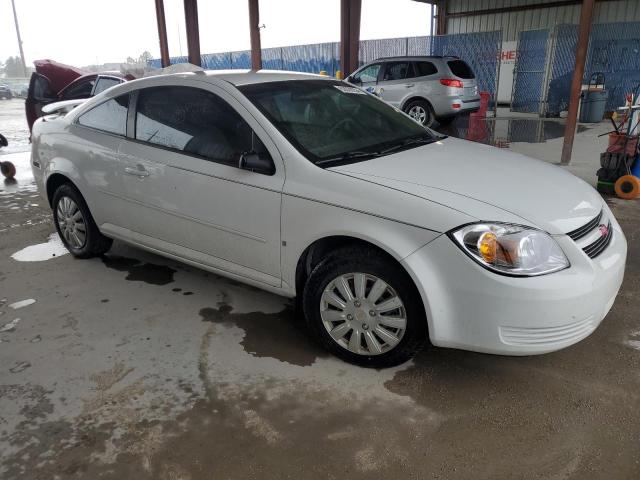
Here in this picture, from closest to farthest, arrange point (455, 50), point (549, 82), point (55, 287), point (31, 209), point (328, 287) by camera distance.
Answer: point (328, 287)
point (55, 287)
point (31, 209)
point (549, 82)
point (455, 50)

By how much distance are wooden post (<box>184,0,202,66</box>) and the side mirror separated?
401 inches

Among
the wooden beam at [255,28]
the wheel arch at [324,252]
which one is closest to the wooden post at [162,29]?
the wooden beam at [255,28]

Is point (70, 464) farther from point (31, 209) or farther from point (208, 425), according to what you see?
point (31, 209)

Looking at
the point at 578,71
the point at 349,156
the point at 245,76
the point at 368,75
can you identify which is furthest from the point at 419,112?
the point at 349,156

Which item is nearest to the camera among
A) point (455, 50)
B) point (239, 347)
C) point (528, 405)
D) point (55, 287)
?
point (528, 405)

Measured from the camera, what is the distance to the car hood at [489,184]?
237 cm

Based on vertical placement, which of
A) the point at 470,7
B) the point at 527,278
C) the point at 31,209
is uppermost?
the point at 470,7

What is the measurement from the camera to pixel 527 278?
221 centimetres

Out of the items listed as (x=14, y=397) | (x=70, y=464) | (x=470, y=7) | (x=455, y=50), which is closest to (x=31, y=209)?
(x=14, y=397)

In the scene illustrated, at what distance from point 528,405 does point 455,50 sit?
17.0m

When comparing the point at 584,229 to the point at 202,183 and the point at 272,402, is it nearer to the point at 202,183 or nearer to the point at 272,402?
the point at 272,402

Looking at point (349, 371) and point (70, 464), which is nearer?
point (70, 464)

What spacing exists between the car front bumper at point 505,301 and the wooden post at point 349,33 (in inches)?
413

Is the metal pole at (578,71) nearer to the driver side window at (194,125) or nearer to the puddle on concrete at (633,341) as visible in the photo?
the puddle on concrete at (633,341)
